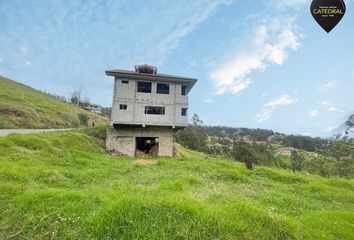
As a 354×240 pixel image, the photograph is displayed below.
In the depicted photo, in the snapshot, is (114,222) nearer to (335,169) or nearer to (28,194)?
(28,194)

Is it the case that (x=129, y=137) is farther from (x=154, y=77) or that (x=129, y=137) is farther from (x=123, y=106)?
(x=154, y=77)

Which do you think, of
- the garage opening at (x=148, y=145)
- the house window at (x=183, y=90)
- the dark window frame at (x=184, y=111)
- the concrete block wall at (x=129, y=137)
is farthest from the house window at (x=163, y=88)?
the garage opening at (x=148, y=145)

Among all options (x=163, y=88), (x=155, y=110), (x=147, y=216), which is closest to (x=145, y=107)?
(x=155, y=110)

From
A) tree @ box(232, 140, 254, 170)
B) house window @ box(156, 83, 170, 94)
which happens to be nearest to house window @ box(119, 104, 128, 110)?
house window @ box(156, 83, 170, 94)

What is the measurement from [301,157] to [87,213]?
50509 millimetres

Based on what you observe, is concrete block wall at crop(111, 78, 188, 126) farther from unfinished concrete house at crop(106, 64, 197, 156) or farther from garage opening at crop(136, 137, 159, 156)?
garage opening at crop(136, 137, 159, 156)

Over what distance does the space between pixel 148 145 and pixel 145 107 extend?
283 inches

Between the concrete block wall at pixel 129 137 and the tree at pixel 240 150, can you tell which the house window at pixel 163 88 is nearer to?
the concrete block wall at pixel 129 137

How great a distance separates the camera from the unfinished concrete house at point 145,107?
25827 millimetres

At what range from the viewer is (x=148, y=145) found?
105 feet

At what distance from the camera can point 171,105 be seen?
1054 inches

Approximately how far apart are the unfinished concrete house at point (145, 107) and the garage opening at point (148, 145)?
1.70 metres

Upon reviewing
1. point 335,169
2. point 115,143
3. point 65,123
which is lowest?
point 335,169

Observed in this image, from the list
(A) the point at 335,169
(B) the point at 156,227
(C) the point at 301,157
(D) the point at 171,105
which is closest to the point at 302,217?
(B) the point at 156,227
